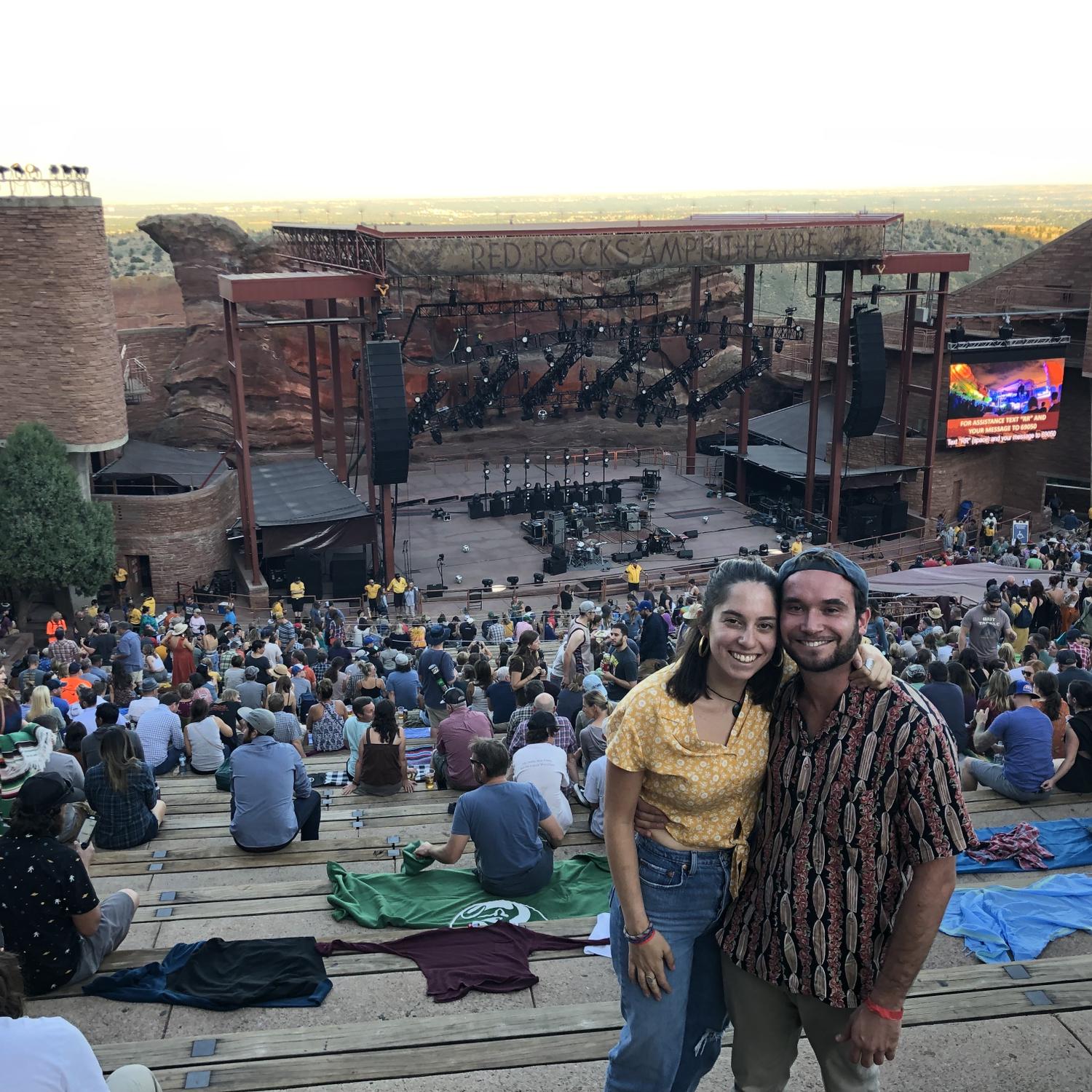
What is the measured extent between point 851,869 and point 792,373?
35.5 m

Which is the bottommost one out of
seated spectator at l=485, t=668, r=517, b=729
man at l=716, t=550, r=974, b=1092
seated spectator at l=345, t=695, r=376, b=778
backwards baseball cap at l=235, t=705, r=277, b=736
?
seated spectator at l=485, t=668, r=517, b=729

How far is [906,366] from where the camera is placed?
29531 millimetres

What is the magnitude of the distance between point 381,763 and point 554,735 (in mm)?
1828

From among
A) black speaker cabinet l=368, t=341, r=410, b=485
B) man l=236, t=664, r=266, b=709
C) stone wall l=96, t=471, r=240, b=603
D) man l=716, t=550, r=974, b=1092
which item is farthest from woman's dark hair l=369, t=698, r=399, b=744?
stone wall l=96, t=471, r=240, b=603

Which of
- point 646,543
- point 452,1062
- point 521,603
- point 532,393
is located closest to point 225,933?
point 452,1062

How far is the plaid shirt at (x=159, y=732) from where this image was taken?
364 inches

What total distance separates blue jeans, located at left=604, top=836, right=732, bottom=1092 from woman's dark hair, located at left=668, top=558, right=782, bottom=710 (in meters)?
0.47

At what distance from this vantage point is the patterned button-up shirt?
3.06 metres

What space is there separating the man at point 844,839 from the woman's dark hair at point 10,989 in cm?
196

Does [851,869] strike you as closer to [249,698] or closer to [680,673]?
[680,673]

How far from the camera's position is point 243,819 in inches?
257

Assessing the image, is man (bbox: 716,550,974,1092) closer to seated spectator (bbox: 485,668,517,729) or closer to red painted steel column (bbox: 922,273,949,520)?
seated spectator (bbox: 485,668,517,729)

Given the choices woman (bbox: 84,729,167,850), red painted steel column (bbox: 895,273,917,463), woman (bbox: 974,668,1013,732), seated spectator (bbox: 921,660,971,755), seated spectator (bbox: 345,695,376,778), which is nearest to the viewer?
woman (bbox: 84,729,167,850)

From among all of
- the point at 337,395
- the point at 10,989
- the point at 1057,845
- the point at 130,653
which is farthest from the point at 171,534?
the point at 10,989
